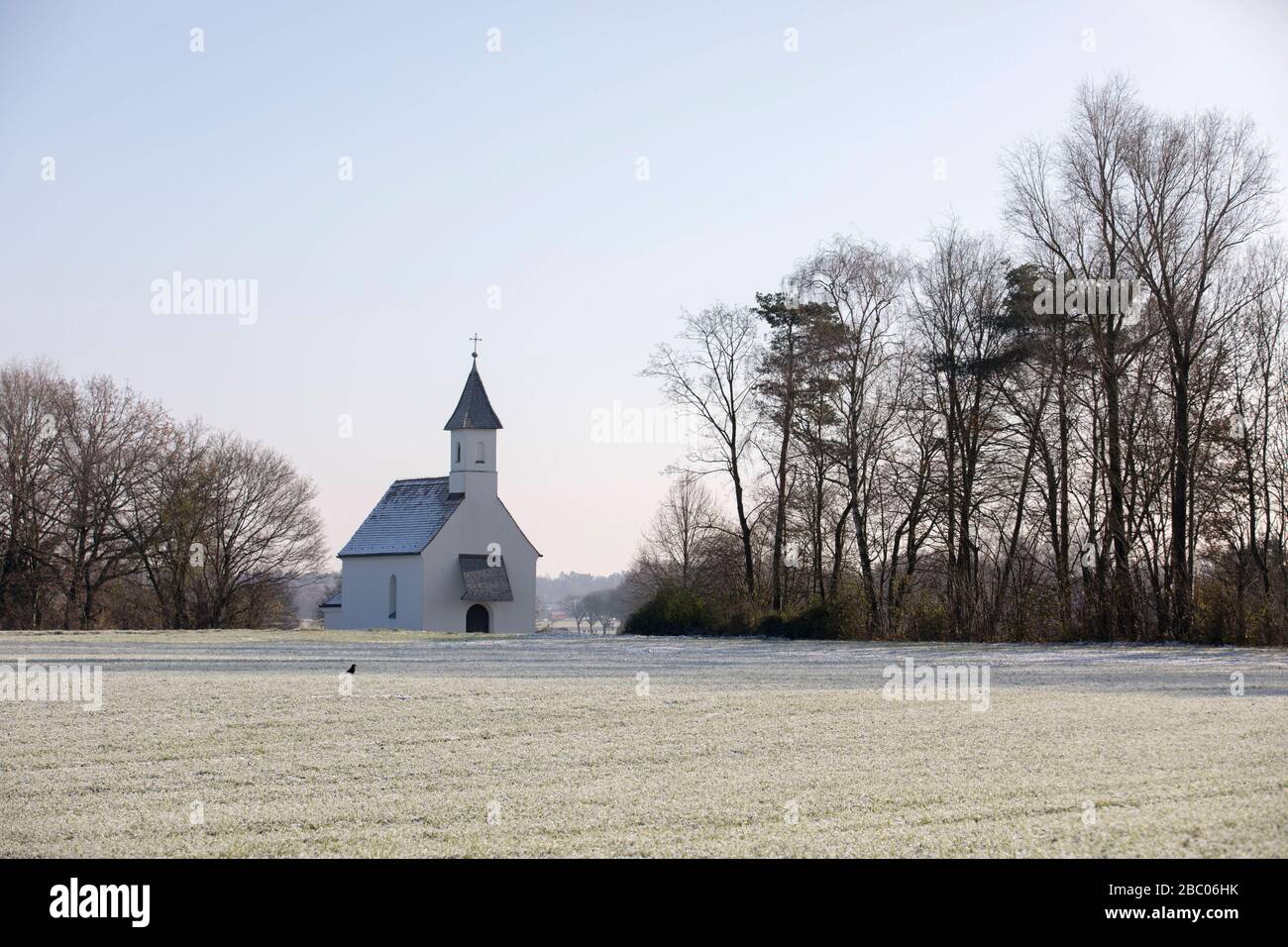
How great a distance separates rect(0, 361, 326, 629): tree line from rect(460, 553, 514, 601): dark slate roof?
840cm

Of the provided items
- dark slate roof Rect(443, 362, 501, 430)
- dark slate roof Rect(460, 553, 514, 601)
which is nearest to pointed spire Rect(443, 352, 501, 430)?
dark slate roof Rect(443, 362, 501, 430)

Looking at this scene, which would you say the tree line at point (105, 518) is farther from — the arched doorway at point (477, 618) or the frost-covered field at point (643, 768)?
the frost-covered field at point (643, 768)

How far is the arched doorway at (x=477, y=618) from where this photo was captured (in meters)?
52.4

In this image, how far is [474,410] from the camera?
178ft

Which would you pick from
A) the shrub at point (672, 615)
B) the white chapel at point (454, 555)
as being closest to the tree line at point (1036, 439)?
the shrub at point (672, 615)

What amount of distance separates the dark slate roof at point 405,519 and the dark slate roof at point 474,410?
3014mm

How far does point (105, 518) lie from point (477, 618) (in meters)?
15.7

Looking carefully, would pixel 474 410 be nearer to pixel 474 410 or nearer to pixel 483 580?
pixel 474 410

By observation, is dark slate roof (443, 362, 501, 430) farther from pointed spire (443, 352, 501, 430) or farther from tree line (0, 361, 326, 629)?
tree line (0, 361, 326, 629)
